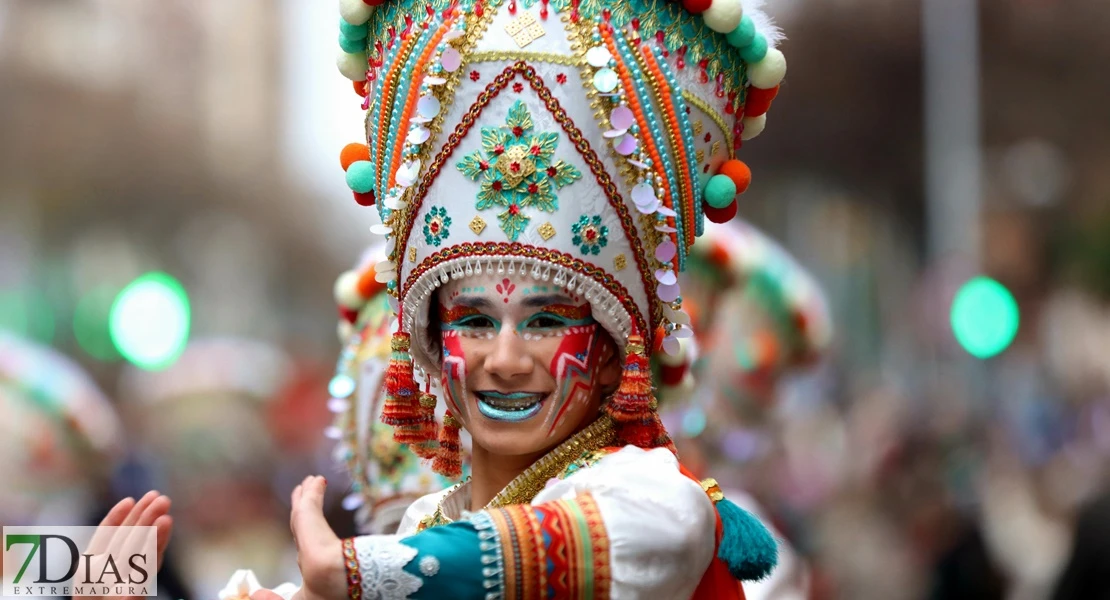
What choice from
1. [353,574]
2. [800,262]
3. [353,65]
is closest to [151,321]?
[800,262]

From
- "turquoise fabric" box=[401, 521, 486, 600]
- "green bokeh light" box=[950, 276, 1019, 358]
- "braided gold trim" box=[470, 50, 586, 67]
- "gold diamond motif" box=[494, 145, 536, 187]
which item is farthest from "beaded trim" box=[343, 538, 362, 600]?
"green bokeh light" box=[950, 276, 1019, 358]

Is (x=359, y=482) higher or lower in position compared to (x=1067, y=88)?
lower

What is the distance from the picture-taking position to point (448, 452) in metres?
4.68

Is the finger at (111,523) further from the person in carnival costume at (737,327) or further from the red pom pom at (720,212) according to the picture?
the person in carnival costume at (737,327)

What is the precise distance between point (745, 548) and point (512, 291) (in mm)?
889

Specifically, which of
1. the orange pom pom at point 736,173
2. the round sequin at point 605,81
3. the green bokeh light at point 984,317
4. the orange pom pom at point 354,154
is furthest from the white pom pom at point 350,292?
the green bokeh light at point 984,317

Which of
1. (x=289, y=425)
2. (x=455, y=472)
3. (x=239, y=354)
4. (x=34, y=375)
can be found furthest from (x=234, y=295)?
(x=455, y=472)

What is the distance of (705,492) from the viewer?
159 inches

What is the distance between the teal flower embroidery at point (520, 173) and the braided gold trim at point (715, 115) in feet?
1.37

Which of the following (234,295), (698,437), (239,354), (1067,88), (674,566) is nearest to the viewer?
(674,566)

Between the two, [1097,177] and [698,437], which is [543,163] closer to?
[698,437]

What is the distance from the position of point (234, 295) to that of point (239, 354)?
7474 millimetres

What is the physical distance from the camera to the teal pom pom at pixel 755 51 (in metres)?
4.38

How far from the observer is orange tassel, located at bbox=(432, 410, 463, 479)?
4656 mm
